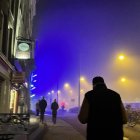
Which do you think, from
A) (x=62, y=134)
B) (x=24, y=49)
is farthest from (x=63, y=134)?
(x=24, y=49)

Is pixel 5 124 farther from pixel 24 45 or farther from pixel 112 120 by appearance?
pixel 24 45

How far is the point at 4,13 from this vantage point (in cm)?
2105

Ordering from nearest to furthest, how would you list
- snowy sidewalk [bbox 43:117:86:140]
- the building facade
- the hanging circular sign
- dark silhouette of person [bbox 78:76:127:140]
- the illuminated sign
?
1. dark silhouette of person [bbox 78:76:127:140]
2. snowy sidewalk [bbox 43:117:86:140]
3. the building facade
4. the illuminated sign
5. the hanging circular sign

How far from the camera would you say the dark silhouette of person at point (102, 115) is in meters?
5.54

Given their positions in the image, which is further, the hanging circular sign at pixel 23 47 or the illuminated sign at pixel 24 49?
the hanging circular sign at pixel 23 47

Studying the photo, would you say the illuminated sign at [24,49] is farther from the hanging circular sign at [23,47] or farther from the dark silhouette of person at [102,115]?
the dark silhouette of person at [102,115]

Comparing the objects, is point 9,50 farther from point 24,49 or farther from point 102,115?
point 102,115

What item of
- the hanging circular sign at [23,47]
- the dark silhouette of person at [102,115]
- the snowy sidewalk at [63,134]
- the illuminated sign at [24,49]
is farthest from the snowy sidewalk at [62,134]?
the dark silhouette of person at [102,115]

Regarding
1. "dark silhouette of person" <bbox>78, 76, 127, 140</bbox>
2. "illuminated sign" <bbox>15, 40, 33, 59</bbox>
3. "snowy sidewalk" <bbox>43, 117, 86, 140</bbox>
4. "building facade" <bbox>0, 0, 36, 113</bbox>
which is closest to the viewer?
"dark silhouette of person" <bbox>78, 76, 127, 140</bbox>

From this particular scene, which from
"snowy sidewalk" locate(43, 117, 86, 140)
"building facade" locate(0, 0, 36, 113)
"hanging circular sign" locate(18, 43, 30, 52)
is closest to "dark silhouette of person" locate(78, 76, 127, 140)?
"snowy sidewalk" locate(43, 117, 86, 140)

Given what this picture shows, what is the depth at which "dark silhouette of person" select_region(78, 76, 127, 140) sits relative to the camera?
554 centimetres

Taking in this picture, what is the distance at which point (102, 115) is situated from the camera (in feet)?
18.5

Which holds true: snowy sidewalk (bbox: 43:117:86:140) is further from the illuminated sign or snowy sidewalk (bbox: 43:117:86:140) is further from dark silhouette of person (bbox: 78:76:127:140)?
dark silhouette of person (bbox: 78:76:127:140)

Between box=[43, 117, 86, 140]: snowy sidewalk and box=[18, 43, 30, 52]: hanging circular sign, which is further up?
box=[18, 43, 30, 52]: hanging circular sign
